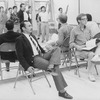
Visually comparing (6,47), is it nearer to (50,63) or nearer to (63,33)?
(50,63)

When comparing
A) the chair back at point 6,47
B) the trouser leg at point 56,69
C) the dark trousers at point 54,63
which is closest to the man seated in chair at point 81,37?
the dark trousers at point 54,63

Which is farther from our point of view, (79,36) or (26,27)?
(79,36)

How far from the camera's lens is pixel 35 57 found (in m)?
3.32

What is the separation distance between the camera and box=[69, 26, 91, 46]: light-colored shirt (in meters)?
4.07

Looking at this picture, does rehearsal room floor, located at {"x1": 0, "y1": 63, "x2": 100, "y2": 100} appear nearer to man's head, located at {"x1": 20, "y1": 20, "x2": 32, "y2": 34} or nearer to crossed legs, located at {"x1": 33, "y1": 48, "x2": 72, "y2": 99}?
crossed legs, located at {"x1": 33, "y1": 48, "x2": 72, "y2": 99}

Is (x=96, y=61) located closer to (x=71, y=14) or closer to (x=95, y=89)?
(x=95, y=89)

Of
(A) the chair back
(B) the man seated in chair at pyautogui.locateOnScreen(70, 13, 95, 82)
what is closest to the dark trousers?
(A) the chair back

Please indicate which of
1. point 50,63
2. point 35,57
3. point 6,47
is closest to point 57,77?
point 50,63

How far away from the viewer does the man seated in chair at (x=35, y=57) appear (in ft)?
10.1

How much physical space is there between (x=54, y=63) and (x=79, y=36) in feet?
4.02

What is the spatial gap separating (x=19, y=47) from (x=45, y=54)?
0.46m

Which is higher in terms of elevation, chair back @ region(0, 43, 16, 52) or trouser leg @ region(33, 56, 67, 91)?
chair back @ region(0, 43, 16, 52)

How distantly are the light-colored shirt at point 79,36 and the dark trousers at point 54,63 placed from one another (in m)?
0.91

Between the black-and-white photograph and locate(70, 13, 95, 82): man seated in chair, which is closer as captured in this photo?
Answer: the black-and-white photograph
